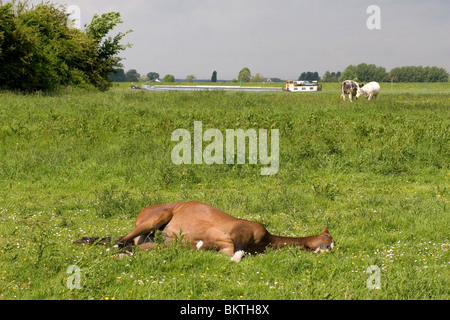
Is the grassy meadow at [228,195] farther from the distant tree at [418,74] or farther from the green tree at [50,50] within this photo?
the distant tree at [418,74]

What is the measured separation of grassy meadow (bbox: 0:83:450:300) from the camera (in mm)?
4844

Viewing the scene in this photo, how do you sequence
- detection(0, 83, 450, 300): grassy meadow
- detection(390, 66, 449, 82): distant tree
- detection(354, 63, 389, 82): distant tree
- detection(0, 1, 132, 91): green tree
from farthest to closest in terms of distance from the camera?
detection(354, 63, 389, 82): distant tree
detection(390, 66, 449, 82): distant tree
detection(0, 1, 132, 91): green tree
detection(0, 83, 450, 300): grassy meadow

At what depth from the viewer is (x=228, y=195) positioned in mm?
9500

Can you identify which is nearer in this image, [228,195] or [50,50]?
[228,195]

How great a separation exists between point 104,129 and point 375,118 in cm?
1040

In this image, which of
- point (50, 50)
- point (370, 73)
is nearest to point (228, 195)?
point (50, 50)

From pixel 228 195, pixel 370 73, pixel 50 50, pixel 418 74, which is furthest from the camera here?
pixel 370 73

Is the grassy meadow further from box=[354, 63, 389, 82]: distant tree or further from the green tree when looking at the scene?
box=[354, 63, 389, 82]: distant tree

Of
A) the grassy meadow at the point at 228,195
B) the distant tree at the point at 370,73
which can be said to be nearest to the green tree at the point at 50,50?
the grassy meadow at the point at 228,195

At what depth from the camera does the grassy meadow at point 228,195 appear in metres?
4.84

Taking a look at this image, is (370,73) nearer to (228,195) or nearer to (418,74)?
(418,74)

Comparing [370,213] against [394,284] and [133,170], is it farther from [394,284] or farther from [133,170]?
[133,170]

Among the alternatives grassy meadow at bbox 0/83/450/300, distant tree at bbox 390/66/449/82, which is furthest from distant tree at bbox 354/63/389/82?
grassy meadow at bbox 0/83/450/300

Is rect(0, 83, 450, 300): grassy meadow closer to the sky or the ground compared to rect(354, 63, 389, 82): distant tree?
closer to the ground
